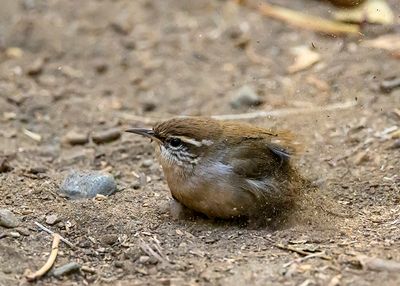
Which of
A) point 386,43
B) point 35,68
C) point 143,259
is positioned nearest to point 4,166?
point 143,259

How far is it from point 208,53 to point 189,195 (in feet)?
12.0

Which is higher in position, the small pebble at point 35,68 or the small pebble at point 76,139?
the small pebble at point 35,68

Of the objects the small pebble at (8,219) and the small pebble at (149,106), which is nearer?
the small pebble at (8,219)

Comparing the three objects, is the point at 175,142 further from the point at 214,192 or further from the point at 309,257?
the point at 309,257

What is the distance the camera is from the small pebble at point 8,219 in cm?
459

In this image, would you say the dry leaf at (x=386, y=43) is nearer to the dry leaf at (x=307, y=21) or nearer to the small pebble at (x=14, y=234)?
the dry leaf at (x=307, y=21)

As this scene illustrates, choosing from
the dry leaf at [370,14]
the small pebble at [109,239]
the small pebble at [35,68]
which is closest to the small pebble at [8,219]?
the small pebble at [109,239]

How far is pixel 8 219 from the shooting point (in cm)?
463

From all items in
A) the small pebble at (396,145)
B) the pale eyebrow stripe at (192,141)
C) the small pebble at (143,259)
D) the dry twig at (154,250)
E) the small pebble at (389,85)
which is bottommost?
the small pebble at (143,259)

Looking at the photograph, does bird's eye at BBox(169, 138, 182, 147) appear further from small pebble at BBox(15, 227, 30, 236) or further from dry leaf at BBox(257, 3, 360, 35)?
dry leaf at BBox(257, 3, 360, 35)

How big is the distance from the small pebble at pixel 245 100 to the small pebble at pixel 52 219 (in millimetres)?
2830

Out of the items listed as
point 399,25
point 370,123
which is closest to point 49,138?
point 370,123

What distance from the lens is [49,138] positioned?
6.79 meters

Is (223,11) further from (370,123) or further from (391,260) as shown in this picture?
(391,260)
